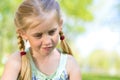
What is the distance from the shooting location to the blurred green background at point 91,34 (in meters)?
3.10

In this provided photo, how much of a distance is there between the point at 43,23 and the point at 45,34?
0.14 feet

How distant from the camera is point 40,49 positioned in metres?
1.32

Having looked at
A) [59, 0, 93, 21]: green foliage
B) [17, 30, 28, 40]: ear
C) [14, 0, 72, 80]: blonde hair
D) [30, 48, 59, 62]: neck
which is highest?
[59, 0, 93, 21]: green foliage

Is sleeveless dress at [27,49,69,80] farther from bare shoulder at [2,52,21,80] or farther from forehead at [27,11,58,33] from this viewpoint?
forehead at [27,11,58,33]

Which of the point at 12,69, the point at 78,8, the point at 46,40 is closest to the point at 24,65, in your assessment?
the point at 12,69

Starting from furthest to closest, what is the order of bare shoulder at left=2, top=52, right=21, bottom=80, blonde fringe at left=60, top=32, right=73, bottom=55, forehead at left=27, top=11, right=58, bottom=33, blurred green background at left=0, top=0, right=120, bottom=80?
1. blurred green background at left=0, top=0, right=120, bottom=80
2. blonde fringe at left=60, top=32, right=73, bottom=55
3. bare shoulder at left=2, top=52, right=21, bottom=80
4. forehead at left=27, top=11, right=58, bottom=33

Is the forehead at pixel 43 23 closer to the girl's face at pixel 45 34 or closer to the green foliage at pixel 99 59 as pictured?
the girl's face at pixel 45 34

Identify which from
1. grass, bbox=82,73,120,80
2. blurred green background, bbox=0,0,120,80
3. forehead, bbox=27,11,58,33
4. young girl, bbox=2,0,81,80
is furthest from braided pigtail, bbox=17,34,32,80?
grass, bbox=82,73,120,80

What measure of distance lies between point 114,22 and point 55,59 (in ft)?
6.01

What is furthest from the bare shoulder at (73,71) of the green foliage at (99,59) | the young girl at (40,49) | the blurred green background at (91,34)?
the green foliage at (99,59)

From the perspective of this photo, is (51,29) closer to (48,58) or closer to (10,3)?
(48,58)

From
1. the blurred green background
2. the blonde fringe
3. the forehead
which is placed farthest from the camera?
the blurred green background

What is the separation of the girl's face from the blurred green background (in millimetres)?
1751

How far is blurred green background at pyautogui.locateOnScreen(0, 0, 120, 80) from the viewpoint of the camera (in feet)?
10.2
